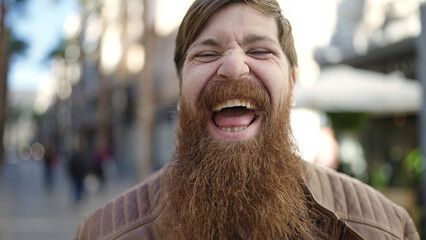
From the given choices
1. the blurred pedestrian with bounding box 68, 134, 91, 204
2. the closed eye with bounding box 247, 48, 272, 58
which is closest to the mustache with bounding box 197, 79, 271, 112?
the closed eye with bounding box 247, 48, 272, 58

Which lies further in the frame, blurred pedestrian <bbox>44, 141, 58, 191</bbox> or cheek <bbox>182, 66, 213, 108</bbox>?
→ blurred pedestrian <bbox>44, 141, 58, 191</bbox>

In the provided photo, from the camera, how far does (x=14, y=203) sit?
12.7 meters

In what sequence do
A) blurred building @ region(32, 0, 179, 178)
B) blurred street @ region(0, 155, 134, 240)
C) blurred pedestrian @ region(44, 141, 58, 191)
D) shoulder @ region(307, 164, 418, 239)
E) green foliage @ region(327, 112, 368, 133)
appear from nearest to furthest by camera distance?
shoulder @ region(307, 164, 418, 239), green foliage @ region(327, 112, 368, 133), blurred street @ region(0, 155, 134, 240), blurred building @ region(32, 0, 179, 178), blurred pedestrian @ region(44, 141, 58, 191)

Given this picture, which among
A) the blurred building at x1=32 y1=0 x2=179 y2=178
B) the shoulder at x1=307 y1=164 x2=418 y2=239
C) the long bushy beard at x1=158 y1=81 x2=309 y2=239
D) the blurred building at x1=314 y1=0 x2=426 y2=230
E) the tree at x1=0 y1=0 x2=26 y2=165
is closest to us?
the long bushy beard at x1=158 y1=81 x2=309 y2=239

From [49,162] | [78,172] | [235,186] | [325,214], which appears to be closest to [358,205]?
[325,214]

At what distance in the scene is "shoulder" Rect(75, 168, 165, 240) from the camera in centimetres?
164

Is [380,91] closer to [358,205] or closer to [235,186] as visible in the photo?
[358,205]

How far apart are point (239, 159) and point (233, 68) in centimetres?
31

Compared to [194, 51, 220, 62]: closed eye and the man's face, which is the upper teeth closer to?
the man's face

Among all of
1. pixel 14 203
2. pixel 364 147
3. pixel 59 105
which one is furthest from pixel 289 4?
pixel 59 105

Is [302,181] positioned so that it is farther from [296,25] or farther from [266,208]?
[296,25]

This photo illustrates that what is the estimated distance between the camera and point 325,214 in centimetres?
156

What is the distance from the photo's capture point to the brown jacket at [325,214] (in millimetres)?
1556

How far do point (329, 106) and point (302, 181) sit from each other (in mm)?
5183
